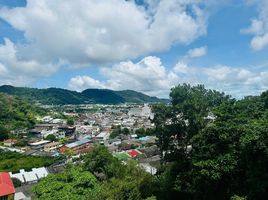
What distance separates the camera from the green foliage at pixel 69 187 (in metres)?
18.8

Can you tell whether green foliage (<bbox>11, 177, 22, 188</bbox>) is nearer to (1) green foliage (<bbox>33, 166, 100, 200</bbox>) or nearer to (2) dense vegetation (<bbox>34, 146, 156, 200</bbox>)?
(2) dense vegetation (<bbox>34, 146, 156, 200</bbox>)

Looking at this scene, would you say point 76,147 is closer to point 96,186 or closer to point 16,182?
point 16,182

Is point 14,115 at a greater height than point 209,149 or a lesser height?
lesser

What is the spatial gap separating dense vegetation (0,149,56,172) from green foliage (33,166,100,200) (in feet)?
95.8

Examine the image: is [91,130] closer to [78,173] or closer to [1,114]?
[1,114]

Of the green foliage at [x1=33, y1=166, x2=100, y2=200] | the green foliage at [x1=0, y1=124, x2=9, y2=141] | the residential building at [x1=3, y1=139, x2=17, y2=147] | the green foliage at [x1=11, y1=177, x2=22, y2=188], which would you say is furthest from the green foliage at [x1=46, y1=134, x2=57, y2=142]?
the green foliage at [x1=33, y1=166, x2=100, y2=200]

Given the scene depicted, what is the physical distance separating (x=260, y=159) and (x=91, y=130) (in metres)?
91.5

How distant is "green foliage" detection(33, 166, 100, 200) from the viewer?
18766 mm

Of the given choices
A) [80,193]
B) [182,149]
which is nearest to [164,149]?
[182,149]

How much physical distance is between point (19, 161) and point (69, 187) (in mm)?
36867

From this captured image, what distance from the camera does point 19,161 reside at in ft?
172

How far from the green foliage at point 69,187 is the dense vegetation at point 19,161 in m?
29.2

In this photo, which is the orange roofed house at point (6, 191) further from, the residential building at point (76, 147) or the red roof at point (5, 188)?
the residential building at point (76, 147)

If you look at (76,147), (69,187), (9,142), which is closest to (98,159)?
(69,187)
